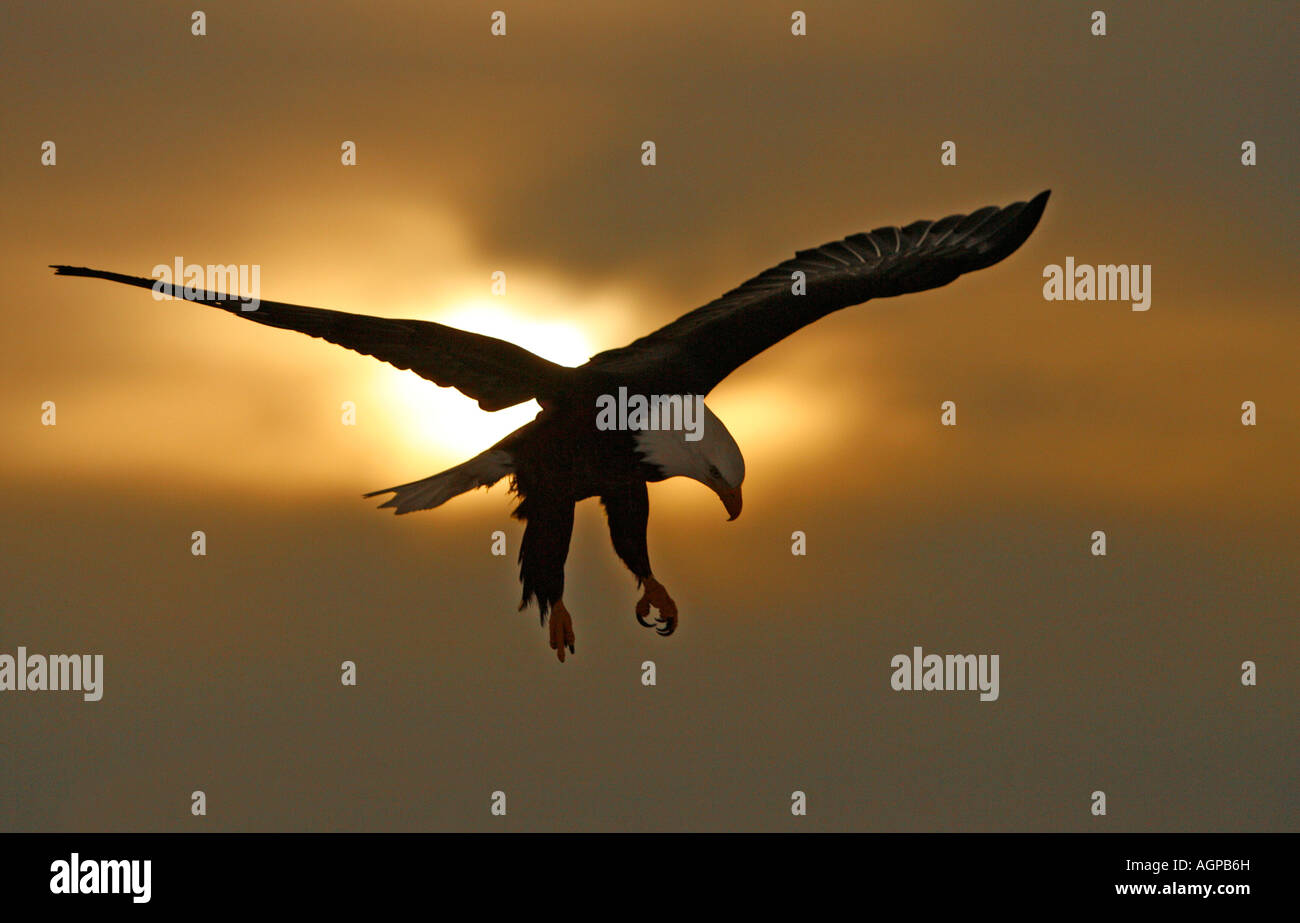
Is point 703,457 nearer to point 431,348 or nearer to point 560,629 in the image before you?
point 560,629

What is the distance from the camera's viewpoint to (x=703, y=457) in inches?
393

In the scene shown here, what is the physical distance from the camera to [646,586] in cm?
1068

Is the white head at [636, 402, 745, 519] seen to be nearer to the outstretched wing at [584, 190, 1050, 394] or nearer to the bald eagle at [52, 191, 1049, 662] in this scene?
the bald eagle at [52, 191, 1049, 662]

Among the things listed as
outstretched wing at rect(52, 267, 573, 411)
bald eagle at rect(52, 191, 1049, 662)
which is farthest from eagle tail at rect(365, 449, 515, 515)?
outstretched wing at rect(52, 267, 573, 411)

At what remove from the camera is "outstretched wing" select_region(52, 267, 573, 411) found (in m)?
9.08

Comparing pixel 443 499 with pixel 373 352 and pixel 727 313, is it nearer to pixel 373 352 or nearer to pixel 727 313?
pixel 373 352

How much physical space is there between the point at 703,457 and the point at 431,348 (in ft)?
5.73

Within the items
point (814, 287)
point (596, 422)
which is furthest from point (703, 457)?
point (814, 287)

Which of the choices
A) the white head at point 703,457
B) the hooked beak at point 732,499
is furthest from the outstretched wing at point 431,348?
the hooked beak at point 732,499

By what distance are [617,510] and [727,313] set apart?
152cm

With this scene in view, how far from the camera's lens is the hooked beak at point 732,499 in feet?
33.1

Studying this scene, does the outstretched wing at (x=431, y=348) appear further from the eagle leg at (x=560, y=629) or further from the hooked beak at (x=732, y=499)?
the eagle leg at (x=560, y=629)

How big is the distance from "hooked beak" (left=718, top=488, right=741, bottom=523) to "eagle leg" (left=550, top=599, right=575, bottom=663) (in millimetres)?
1208
